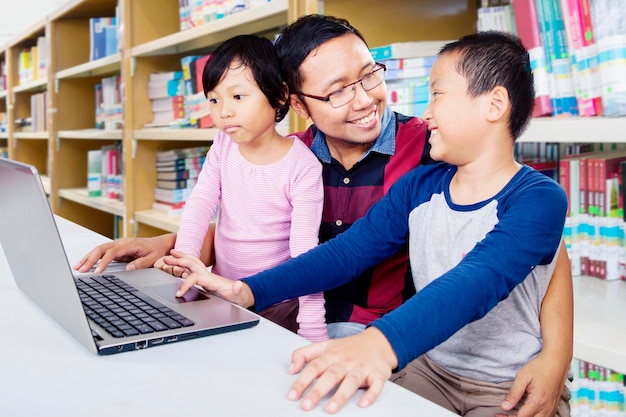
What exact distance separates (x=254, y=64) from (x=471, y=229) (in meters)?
0.53

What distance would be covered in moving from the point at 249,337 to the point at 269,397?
6.8 inches

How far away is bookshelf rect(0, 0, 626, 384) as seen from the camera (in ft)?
Result: 4.17

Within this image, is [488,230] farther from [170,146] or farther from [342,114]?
[170,146]

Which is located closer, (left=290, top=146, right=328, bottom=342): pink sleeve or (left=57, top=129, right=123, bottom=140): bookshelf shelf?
(left=290, top=146, right=328, bottom=342): pink sleeve

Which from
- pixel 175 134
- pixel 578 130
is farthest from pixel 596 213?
pixel 175 134

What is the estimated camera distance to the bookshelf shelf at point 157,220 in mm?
2436

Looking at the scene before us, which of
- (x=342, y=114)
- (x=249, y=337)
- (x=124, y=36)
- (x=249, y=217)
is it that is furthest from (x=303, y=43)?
(x=124, y=36)

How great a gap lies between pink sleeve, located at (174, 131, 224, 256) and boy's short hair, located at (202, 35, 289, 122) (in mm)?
148

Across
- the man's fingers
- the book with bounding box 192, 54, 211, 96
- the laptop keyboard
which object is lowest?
the laptop keyboard

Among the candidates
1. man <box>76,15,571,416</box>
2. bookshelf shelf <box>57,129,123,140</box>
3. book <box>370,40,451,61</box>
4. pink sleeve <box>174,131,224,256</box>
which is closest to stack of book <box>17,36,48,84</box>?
bookshelf shelf <box>57,129,123,140</box>

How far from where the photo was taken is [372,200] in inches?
47.3

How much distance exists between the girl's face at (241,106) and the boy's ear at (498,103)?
454 millimetres

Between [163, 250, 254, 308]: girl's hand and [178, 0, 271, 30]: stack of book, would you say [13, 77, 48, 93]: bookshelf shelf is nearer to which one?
[178, 0, 271, 30]: stack of book

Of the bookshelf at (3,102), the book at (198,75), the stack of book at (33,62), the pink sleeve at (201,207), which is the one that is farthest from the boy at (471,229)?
the bookshelf at (3,102)
